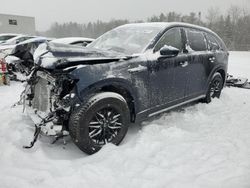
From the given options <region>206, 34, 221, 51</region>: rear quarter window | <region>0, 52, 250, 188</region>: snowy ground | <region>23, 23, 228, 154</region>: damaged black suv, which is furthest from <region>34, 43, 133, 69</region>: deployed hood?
<region>206, 34, 221, 51</region>: rear quarter window

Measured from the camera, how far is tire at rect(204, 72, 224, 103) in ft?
19.7

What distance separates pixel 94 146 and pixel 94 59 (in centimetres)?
116

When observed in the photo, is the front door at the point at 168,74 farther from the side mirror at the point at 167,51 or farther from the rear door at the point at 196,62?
the rear door at the point at 196,62

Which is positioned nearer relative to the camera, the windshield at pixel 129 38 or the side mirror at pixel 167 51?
the side mirror at pixel 167 51

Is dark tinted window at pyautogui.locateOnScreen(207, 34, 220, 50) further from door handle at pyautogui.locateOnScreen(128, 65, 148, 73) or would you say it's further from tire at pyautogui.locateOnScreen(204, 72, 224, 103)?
door handle at pyautogui.locateOnScreen(128, 65, 148, 73)

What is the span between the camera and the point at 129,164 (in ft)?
10.9

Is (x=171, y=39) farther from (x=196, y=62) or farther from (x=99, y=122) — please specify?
(x=99, y=122)

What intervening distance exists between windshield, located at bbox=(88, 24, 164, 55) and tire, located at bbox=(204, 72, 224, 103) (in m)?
2.08

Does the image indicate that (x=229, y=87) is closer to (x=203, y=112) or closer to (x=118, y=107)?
(x=203, y=112)

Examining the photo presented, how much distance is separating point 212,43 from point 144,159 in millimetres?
3619

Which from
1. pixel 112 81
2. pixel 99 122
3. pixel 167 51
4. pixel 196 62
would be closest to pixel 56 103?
pixel 99 122

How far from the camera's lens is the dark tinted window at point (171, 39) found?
449 centimetres

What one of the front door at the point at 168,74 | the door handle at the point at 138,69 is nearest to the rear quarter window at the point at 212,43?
the front door at the point at 168,74

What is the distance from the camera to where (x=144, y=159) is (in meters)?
3.48
